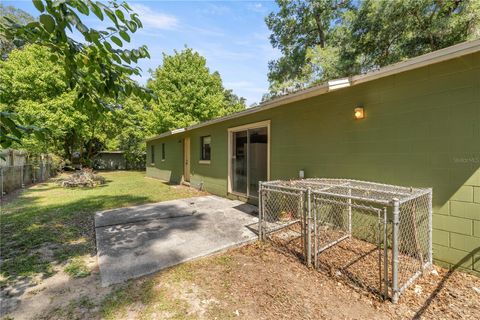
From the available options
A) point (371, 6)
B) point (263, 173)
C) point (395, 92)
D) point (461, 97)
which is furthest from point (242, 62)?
point (461, 97)

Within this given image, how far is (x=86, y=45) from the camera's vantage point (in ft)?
6.72

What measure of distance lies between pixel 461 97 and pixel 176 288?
4.23 m

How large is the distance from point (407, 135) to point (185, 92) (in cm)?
1598

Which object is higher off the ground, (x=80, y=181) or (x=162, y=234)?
(x=80, y=181)

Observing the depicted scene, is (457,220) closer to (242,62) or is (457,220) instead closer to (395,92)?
(395,92)

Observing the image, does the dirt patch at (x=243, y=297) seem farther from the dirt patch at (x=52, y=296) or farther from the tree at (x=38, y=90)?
the tree at (x=38, y=90)

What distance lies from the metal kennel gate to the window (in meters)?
5.07

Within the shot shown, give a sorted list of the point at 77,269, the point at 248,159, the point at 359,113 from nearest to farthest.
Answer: the point at 77,269 → the point at 359,113 → the point at 248,159

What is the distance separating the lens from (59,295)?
262 centimetres

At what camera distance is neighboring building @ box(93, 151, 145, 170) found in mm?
23344

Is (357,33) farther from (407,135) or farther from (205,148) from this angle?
(407,135)

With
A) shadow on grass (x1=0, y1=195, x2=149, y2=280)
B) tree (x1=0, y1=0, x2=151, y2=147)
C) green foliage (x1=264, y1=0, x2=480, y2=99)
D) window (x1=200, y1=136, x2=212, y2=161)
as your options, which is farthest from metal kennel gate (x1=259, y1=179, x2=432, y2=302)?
green foliage (x1=264, y1=0, x2=480, y2=99)

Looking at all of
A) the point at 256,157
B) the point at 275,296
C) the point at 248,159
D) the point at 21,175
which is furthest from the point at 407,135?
the point at 21,175

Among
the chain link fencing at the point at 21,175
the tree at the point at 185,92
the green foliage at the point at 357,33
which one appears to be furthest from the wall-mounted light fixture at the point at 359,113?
the tree at the point at 185,92
